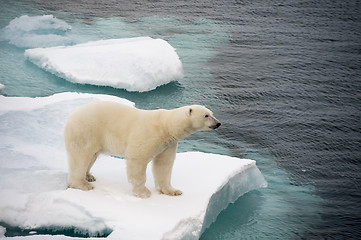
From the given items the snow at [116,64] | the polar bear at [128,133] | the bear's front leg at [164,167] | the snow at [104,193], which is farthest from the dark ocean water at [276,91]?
the polar bear at [128,133]

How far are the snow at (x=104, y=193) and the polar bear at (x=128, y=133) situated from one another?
0.23m

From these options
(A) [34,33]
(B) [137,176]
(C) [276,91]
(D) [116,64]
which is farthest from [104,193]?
(A) [34,33]

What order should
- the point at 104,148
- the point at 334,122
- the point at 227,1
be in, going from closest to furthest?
the point at 104,148
the point at 334,122
the point at 227,1

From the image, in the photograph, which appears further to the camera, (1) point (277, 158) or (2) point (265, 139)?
(2) point (265, 139)

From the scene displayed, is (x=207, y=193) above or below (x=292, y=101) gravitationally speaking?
above

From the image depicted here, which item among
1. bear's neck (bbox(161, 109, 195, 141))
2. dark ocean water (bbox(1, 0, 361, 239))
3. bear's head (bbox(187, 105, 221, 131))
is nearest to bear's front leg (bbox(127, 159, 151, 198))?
bear's neck (bbox(161, 109, 195, 141))

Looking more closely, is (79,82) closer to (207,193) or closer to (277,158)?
(277,158)

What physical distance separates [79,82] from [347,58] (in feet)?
20.2

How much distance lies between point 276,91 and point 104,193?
6026 millimetres

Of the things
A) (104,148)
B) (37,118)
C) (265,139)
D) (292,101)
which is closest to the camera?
(104,148)

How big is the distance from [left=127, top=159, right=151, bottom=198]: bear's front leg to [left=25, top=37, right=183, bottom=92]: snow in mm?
4497

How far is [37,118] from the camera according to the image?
23.0ft

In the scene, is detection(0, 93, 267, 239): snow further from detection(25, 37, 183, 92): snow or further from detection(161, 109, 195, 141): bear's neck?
detection(25, 37, 183, 92): snow

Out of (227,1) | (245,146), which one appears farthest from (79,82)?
(227,1)
